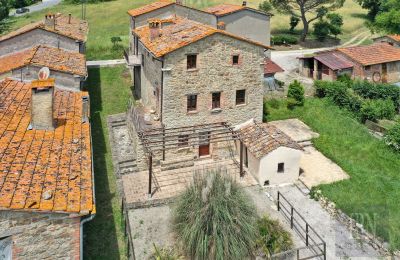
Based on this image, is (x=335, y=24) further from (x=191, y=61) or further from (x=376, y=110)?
(x=191, y=61)

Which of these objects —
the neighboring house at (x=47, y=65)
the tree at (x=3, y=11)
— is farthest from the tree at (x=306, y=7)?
the tree at (x=3, y=11)

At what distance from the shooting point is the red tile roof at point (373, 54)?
4462 cm

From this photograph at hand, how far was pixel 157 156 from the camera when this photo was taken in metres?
28.2

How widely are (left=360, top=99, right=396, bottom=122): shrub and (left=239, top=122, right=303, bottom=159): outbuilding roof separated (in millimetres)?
11651

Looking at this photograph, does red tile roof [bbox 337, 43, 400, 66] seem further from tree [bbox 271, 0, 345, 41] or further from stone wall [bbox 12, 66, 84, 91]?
stone wall [bbox 12, 66, 84, 91]

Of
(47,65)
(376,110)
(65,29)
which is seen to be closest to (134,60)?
(65,29)

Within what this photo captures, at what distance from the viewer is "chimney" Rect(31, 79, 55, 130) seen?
18.9 metres

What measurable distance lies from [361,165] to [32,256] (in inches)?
859

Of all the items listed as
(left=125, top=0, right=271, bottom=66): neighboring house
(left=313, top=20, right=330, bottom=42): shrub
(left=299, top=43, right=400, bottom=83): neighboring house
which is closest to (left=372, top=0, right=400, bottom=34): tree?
(left=313, top=20, right=330, bottom=42): shrub

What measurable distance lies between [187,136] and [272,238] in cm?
1118

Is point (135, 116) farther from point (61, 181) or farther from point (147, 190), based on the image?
point (61, 181)

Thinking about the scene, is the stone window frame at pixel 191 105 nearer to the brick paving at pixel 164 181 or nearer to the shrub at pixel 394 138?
the brick paving at pixel 164 181

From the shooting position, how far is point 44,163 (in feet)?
54.3

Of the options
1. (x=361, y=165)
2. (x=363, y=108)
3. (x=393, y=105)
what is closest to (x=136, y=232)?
(x=361, y=165)
